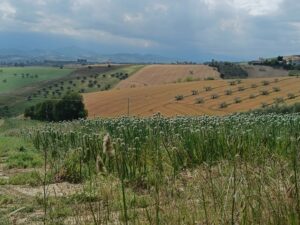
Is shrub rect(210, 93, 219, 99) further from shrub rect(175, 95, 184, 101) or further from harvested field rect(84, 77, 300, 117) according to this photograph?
shrub rect(175, 95, 184, 101)

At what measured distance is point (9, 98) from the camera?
4031 inches

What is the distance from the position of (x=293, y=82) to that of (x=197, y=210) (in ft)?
208

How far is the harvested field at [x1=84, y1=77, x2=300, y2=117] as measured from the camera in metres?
58.3

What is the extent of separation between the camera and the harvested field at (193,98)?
58.3 m

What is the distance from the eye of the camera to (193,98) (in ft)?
213

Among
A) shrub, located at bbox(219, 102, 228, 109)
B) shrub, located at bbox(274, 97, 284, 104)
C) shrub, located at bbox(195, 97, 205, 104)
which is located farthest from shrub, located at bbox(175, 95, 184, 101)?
shrub, located at bbox(274, 97, 284, 104)

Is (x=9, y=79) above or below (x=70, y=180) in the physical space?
below

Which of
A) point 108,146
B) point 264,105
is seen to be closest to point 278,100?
point 264,105

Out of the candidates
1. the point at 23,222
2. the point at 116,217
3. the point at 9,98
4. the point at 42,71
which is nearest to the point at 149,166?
the point at 23,222

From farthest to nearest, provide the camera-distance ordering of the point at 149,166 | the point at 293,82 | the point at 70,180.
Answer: the point at 293,82
the point at 70,180
the point at 149,166

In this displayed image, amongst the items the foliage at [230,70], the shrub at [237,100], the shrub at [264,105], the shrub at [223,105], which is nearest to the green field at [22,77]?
the foliage at [230,70]

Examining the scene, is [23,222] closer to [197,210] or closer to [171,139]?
[197,210]

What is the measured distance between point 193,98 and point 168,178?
60.1m

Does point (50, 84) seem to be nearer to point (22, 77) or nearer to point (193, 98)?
point (22, 77)
